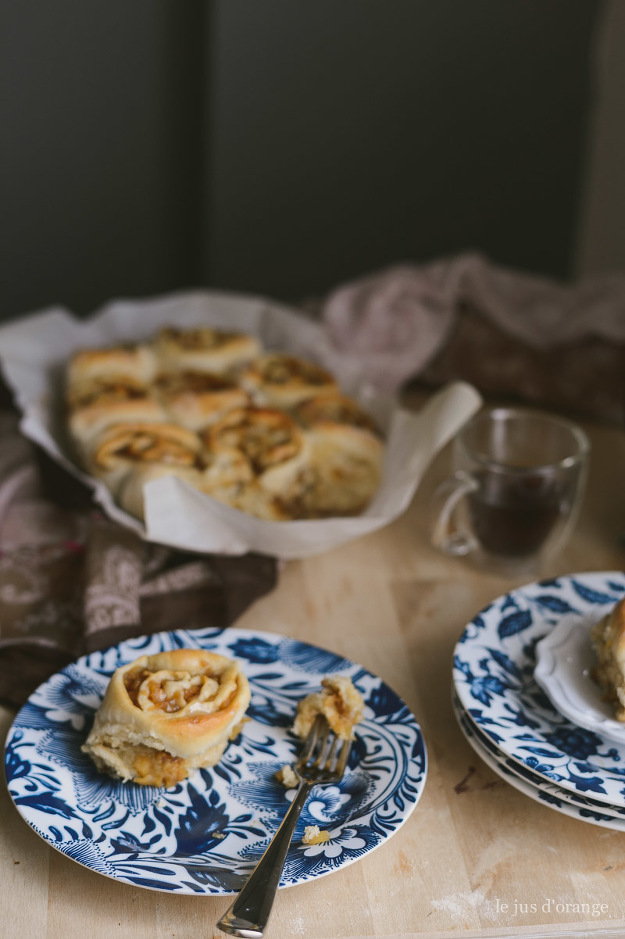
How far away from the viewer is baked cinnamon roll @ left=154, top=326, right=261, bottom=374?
134cm

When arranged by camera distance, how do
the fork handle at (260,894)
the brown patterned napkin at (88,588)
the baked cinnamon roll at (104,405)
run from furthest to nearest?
the baked cinnamon roll at (104,405), the brown patterned napkin at (88,588), the fork handle at (260,894)

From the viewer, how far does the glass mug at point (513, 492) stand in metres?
1.04

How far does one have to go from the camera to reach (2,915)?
662 millimetres

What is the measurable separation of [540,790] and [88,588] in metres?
0.50

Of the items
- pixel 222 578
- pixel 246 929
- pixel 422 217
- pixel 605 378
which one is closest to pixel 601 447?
pixel 605 378

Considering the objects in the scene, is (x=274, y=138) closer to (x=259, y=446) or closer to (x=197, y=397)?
(x=197, y=397)

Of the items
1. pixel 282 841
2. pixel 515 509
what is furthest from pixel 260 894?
pixel 515 509

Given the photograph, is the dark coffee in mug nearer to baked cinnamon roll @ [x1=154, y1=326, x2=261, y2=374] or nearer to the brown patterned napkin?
the brown patterned napkin

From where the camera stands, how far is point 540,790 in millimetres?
733

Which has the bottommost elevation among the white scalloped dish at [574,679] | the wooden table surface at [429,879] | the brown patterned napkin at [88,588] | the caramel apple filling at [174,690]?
the brown patterned napkin at [88,588]

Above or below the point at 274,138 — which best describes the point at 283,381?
below

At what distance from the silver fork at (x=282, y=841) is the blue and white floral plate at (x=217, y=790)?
11 millimetres

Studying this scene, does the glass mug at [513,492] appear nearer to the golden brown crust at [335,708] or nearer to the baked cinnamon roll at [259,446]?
the baked cinnamon roll at [259,446]

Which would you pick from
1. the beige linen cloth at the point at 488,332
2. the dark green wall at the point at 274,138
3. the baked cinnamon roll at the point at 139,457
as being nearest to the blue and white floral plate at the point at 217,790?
the baked cinnamon roll at the point at 139,457
